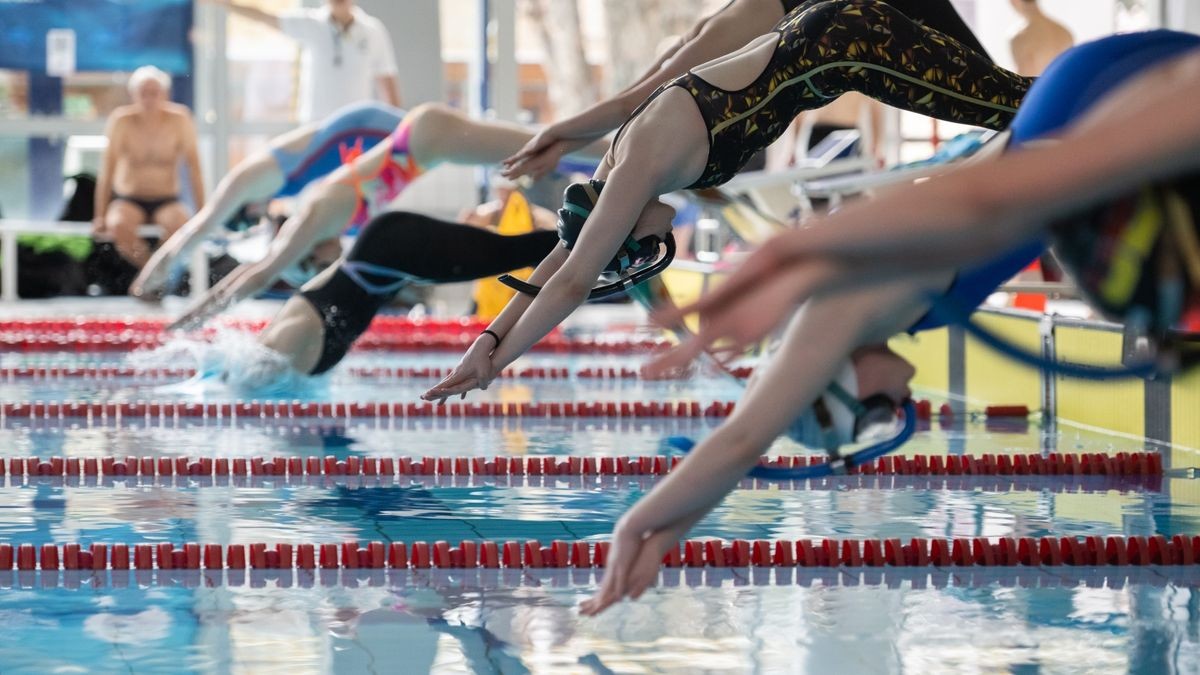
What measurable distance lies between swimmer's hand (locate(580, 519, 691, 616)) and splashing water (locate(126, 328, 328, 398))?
4.91 meters

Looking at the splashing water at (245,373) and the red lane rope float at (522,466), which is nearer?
the red lane rope float at (522,466)

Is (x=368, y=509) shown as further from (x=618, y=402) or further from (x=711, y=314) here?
(x=711, y=314)

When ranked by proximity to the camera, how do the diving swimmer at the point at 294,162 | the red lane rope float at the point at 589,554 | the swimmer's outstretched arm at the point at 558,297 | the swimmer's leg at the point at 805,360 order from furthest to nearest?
the diving swimmer at the point at 294,162 < the red lane rope float at the point at 589,554 < the swimmer's outstretched arm at the point at 558,297 < the swimmer's leg at the point at 805,360

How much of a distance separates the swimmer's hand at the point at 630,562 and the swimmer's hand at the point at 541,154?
164 centimetres

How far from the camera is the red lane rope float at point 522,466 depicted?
508 cm

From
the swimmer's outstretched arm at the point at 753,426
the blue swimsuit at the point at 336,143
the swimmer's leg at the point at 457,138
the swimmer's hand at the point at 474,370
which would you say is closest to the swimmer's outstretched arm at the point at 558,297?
the swimmer's hand at the point at 474,370

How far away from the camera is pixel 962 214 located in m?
1.34

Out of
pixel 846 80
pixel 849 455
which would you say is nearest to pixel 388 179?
pixel 846 80

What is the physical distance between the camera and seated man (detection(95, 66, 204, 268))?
37.9ft

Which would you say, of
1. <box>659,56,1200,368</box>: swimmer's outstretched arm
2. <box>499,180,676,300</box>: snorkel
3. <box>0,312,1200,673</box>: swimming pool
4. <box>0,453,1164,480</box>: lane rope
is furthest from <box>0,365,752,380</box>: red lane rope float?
<box>659,56,1200,368</box>: swimmer's outstretched arm

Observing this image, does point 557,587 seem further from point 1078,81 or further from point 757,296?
point 757,296

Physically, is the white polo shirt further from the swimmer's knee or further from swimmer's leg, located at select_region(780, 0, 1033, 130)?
swimmer's leg, located at select_region(780, 0, 1033, 130)

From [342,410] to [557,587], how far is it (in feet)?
11.1

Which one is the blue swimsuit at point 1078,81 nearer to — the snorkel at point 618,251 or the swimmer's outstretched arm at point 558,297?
the swimmer's outstretched arm at point 558,297
